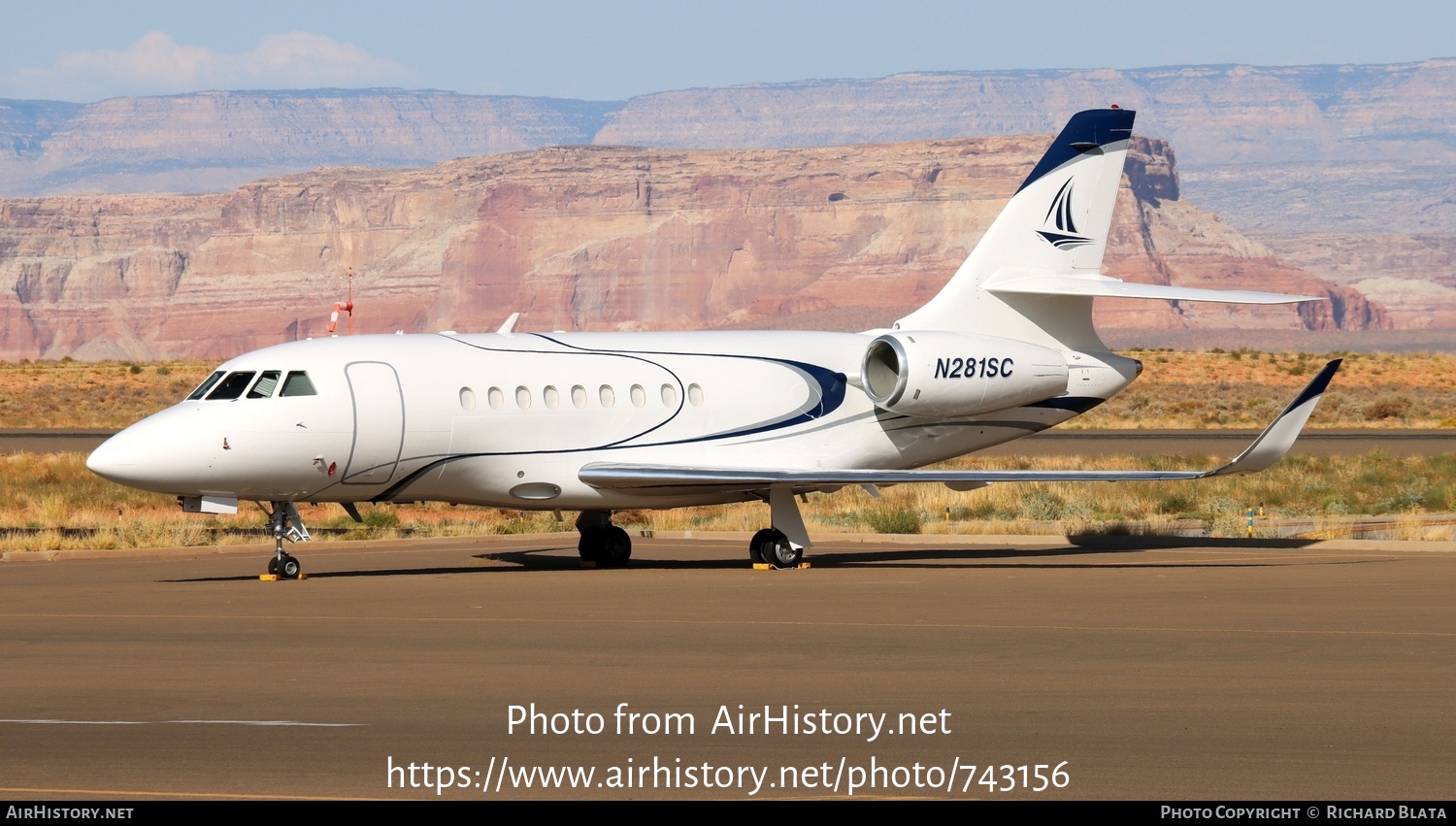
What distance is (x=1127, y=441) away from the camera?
5331cm

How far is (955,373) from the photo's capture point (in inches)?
957

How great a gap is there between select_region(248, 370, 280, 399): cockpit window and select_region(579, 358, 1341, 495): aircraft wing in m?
3.60

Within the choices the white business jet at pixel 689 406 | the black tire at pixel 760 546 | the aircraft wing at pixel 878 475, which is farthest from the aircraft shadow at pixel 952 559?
the aircraft wing at pixel 878 475

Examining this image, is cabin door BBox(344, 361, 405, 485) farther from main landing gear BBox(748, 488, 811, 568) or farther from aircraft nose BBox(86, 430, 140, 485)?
main landing gear BBox(748, 488, 811, 568)

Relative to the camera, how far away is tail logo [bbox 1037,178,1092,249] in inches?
999

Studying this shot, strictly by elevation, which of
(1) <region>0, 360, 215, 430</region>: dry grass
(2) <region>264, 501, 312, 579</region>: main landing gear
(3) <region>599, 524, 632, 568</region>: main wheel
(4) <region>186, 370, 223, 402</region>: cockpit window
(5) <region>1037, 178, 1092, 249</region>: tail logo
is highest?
(5) <region>1037, 178, 1092, 249</region>: tail logo

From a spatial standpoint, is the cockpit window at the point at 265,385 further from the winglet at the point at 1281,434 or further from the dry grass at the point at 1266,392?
the dry grass at the point at 1266,392

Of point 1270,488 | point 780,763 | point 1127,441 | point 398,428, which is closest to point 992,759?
point 780,763

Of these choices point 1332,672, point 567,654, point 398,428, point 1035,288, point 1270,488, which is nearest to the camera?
point 1332,672

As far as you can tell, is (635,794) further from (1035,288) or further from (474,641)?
(1035,288)

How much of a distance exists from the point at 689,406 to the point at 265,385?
202 inches

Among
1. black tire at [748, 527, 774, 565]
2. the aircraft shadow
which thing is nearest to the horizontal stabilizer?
the aircraft shadow

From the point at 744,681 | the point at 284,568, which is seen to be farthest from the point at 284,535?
the point at 744,681
